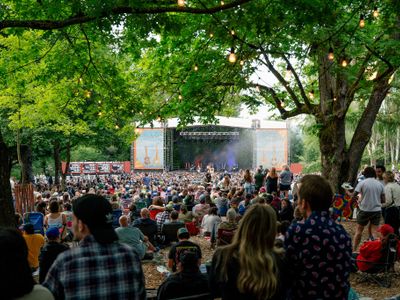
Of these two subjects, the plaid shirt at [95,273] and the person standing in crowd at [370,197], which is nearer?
the plaid shirt at [95,273]

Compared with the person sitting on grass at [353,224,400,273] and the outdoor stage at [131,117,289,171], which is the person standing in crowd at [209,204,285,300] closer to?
the person sitting on grass at [353,224,400,273]

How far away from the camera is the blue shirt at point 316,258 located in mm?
2479

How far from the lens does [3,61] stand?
12070mm

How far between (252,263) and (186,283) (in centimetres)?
139

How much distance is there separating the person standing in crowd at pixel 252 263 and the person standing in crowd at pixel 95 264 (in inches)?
17.8

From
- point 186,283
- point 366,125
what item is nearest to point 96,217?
point 186,283

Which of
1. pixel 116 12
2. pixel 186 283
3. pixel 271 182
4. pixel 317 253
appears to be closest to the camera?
pixel 317 253

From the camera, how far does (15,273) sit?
6.01 ft

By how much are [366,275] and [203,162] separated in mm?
43567

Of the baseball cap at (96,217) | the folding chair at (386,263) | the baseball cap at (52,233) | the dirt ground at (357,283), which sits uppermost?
the baseball cap at (96,217)

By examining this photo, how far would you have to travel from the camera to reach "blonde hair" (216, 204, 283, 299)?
2293 mm

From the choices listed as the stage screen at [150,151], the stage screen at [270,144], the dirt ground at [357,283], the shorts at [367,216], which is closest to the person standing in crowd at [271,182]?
the dirt ground at [357,283]

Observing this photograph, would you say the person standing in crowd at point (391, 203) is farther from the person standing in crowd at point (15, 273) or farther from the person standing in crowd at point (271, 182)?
the person standing in crowd at point (15, 273)

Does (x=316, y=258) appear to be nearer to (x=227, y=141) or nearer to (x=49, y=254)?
(x=49, y=254)
